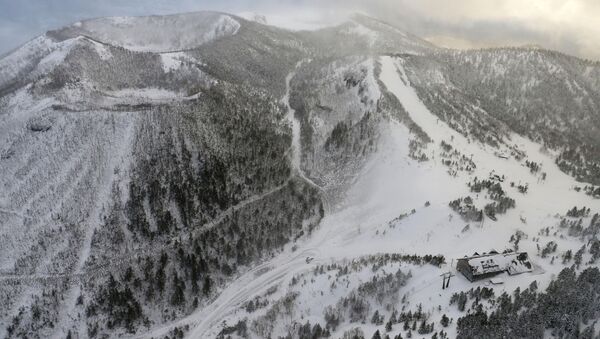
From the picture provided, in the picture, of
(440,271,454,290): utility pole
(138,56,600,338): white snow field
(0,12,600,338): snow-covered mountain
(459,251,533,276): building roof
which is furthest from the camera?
(138,56,600,338): white snow field

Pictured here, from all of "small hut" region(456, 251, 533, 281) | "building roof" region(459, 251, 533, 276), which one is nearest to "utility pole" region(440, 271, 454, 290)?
"small hut" region(456, 251, 533, 281)

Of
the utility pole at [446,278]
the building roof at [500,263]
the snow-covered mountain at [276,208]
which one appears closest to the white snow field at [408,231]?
the snow-covered mountain at [276,208]

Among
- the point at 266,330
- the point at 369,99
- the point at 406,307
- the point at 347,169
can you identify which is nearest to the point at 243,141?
the point at 347,169

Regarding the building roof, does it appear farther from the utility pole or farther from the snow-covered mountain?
the utility pole

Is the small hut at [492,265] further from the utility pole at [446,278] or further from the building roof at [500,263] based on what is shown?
the utility pole at [446,278]

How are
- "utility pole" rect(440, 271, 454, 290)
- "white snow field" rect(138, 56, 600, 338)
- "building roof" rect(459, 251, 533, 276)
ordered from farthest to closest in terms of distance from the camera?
"white snow field" rect(138, 56, 600, 338) < "building roof" rect(459, 251, 533, 276) < "utility pole" rect(440, 271, 454, 290)

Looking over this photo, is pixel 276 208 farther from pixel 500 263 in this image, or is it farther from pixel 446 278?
pixel 500 263

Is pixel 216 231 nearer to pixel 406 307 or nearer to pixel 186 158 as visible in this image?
pixel 186 158
